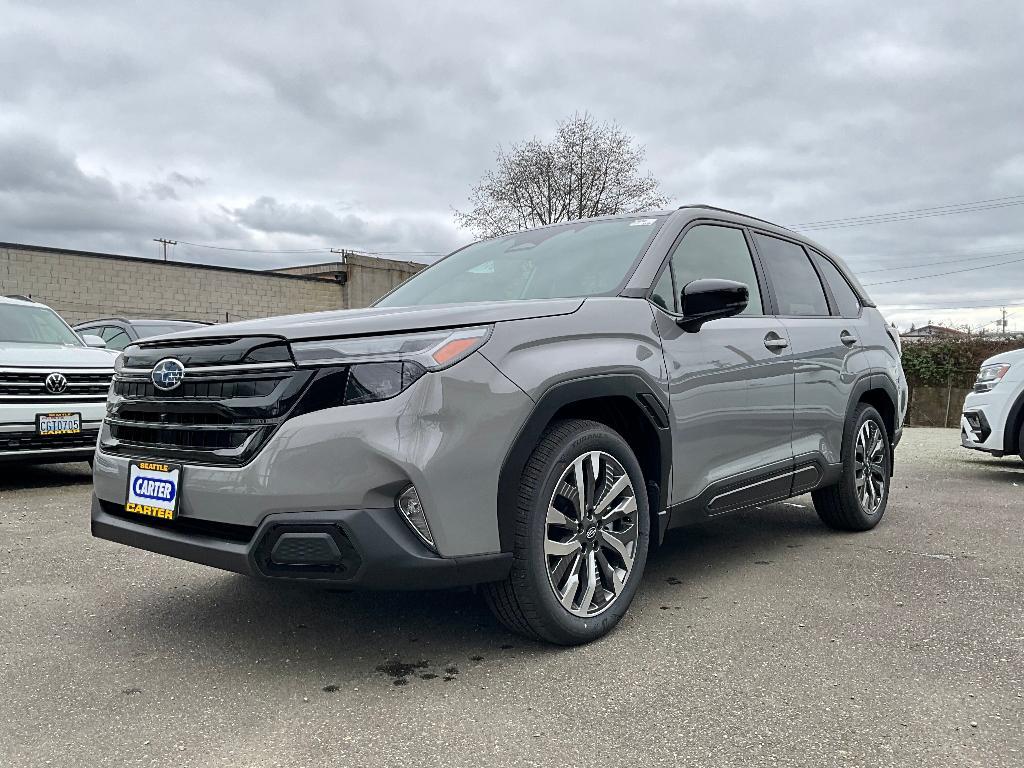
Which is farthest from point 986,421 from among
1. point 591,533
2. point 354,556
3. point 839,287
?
point 354,556

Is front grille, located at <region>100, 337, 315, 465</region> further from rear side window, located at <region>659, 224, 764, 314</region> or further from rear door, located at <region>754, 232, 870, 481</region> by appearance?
rear door, located at <region>754, 232, 870, 481</region>

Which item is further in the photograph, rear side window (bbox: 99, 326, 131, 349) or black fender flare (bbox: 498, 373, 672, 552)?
rear side window (bbox: 99, 326, 131, 349)

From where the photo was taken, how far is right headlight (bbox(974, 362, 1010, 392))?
7980mm

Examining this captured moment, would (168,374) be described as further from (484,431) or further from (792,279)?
(792,279)

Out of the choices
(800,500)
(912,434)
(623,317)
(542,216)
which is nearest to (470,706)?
(623,317)

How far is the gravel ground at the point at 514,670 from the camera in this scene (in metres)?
2.32

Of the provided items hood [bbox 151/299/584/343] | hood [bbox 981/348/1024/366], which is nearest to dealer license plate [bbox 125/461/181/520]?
hood [bbox 151/299/584/343]

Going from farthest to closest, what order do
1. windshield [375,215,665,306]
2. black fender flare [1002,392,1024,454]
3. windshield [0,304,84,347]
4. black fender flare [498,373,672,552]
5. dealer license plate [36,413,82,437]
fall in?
1. black fender flare [1002,392,1024,454]
2. windshield [0,304,84,347]
3. dealer license plate [36,413,82,437]
4. windshield [375,215,665,306]
5. black fender flare [498,373,672,552]

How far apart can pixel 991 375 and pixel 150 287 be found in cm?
2198

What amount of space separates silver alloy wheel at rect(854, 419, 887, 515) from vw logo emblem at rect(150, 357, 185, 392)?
3.75m

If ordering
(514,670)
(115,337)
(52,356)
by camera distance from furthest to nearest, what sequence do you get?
(115,337) → (52,356) → (514,670)

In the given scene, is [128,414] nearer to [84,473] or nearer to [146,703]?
[146,703]

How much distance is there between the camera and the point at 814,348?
4.53 meters

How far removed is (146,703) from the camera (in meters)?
2.60
